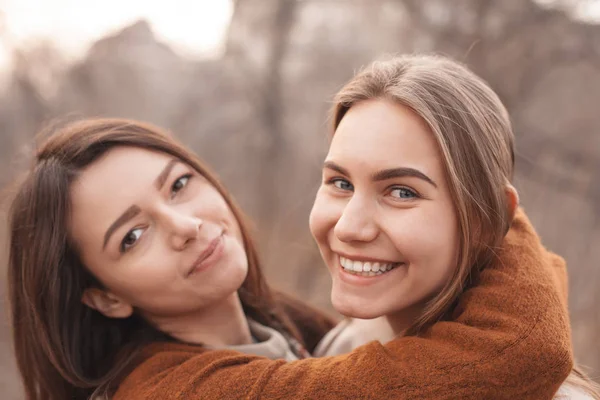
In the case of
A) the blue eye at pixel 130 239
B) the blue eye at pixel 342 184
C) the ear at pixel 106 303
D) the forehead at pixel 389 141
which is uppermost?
the forehead at pixel 389 141

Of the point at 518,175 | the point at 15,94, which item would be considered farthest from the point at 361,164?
the point at 15,94

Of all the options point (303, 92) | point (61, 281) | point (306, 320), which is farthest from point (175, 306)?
point (303, 92)

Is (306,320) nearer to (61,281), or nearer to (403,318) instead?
(403,318)

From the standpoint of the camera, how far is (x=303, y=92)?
18.4ft

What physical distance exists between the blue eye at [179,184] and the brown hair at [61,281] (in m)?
0.09

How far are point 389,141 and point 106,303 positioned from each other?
1.25 metres

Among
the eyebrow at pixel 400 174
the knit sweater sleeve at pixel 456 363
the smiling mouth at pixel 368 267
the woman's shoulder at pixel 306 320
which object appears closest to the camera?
the knit sweater sleeve at pixel 456 363

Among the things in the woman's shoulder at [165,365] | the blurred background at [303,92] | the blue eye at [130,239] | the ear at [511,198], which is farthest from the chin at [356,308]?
the blurred background at [303,92]

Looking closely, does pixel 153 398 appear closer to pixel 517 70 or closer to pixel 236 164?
pixel 517 70

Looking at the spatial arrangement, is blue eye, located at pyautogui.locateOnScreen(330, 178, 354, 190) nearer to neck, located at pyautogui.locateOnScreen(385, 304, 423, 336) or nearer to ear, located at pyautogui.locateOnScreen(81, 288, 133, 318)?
neck, located at pyautogui.locateOnScreen(385, 304, 423, 336)

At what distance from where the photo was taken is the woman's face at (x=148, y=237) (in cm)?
196

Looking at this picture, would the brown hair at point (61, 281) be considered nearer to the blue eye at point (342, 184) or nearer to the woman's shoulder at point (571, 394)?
the blue eye at point (342, 184)

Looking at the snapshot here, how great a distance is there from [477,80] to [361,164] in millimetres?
553

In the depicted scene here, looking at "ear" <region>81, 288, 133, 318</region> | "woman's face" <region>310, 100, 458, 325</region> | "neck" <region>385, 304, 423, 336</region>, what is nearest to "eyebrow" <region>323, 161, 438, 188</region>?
"woman's face" <region>310, 100, 458, 325</region>
